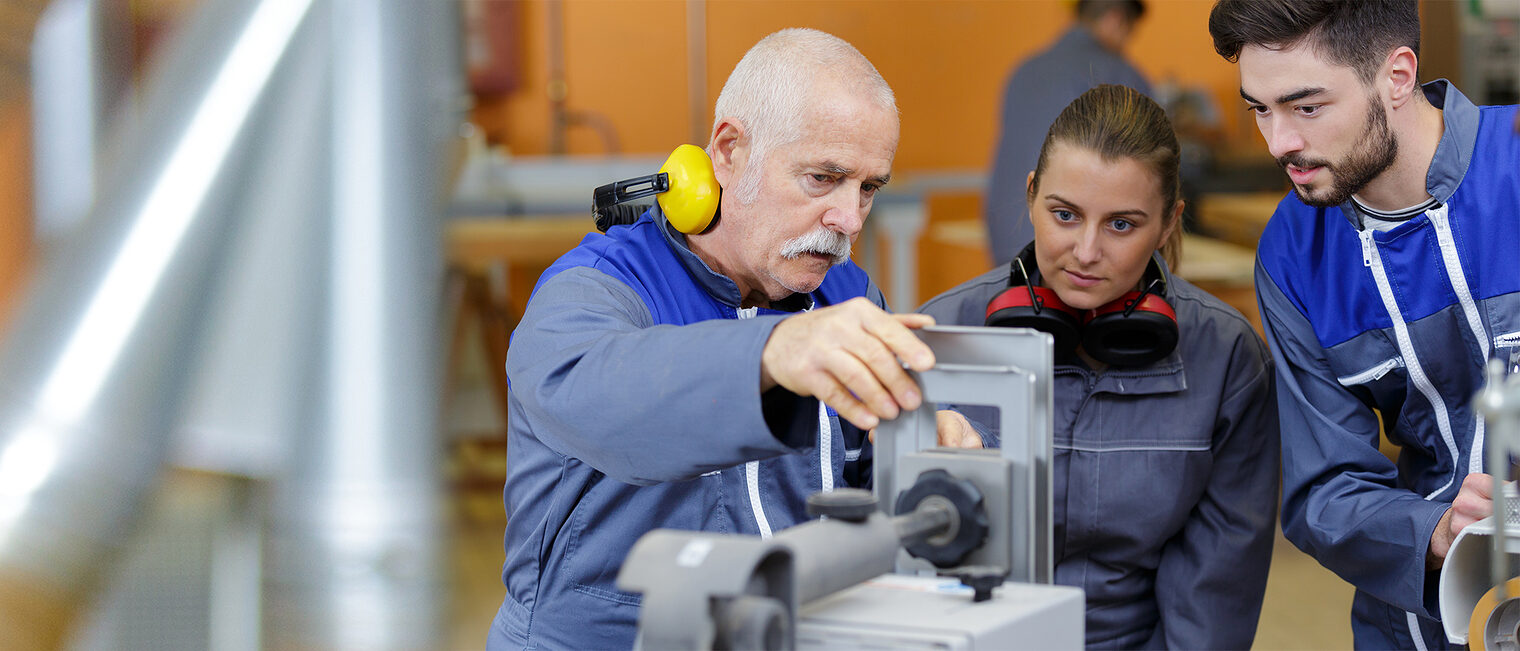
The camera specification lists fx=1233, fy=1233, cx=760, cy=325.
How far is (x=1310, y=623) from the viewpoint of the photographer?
117 inches

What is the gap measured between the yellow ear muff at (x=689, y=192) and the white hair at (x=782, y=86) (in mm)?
31

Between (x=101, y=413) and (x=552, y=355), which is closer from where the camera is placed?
(x=101, y=413)

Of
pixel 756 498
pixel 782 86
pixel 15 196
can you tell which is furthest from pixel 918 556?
pixel 15 196

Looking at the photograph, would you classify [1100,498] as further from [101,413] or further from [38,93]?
[38,93]

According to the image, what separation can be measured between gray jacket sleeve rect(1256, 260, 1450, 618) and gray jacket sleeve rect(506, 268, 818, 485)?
30.0 inches

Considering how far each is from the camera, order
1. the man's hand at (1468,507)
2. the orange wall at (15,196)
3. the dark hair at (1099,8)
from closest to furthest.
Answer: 1. the man's hand at (1468,507)
2. the orange wall at (15,196)
3. the dark hair at (1099,8)

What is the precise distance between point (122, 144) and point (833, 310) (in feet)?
1.50

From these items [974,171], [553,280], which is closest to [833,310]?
[553,280]

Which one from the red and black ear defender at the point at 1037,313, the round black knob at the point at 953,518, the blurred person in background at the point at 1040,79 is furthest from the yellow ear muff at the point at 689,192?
the blurred person in background at the point at 1040,79

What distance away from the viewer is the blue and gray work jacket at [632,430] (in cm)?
89

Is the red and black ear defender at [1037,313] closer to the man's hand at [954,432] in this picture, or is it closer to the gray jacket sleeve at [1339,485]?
the gray jacket sleeve at [1339,485]

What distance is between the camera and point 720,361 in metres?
0.87

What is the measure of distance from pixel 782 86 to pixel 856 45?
4.30 meters

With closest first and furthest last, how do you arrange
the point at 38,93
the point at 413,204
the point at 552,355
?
the point at 413,204
the point at 552,355
the point at 38,93
